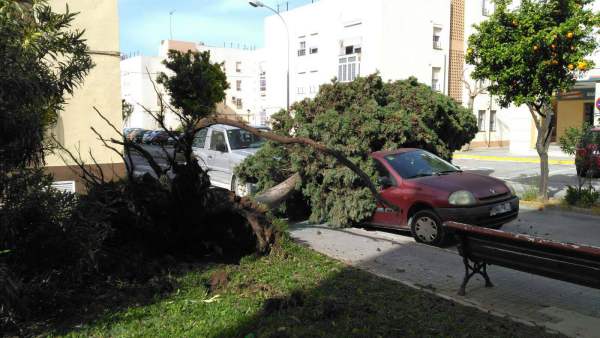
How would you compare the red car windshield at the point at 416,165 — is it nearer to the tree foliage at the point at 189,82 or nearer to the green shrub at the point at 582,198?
the green shrub at the point at 582,198

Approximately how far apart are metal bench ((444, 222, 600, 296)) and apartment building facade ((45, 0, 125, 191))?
6.59 meters

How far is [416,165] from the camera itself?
841 centimetres

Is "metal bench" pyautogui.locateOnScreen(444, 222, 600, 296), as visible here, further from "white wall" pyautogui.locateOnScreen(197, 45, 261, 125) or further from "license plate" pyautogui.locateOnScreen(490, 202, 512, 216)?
"white wall" pyautogui.locateOnScreen(197, 45, 261, 125)

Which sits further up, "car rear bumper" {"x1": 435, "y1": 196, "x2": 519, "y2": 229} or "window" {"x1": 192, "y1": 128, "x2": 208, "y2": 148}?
"window" {"x1": 192, "y1": 128, "x2": 208, "y2": 148}

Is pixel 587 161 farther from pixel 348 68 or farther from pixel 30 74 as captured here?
pixel 348 68

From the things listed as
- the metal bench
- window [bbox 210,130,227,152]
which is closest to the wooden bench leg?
the metal bench

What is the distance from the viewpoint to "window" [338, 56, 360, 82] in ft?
116

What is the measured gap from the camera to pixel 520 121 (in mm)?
26953

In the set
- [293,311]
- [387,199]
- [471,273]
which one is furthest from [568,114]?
[293,311]

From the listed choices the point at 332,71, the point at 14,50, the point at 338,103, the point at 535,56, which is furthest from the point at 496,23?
the point at 332,71

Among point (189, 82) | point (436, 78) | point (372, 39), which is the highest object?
point (372, 39)

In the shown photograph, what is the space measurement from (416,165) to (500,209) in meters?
1.56

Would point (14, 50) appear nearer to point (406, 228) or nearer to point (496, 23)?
point (406, 228)

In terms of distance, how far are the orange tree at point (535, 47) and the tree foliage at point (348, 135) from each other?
1.43 meters
